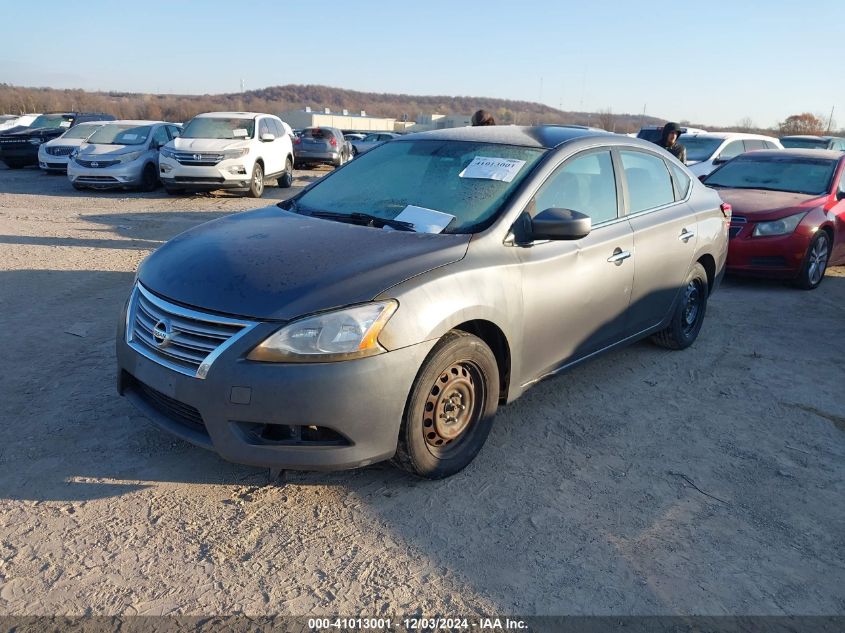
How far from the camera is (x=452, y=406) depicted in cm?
331

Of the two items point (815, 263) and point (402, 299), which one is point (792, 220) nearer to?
point (815, 263)

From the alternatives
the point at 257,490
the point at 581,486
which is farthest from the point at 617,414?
the point at 257,490

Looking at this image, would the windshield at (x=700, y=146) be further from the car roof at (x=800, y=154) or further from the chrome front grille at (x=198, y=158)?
the chrome front grille at (x=198, y=158)

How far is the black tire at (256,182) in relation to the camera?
44.3 ft

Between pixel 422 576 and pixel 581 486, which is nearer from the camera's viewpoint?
pixel 422 576

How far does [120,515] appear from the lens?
294 centimetres

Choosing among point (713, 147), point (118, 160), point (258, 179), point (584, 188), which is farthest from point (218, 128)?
point (584, 188)

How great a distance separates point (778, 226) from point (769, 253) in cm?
32

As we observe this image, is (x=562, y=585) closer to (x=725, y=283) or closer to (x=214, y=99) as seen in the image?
(x=725, y=283)

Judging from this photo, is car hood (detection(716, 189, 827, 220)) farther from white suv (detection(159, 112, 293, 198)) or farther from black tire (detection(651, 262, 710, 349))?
white suv (detection(159, 112, 293, 198))

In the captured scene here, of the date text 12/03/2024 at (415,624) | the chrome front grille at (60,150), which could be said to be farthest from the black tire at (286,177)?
the date text 12/03/2024 at (415,624)

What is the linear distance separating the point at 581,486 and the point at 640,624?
947 millimetres

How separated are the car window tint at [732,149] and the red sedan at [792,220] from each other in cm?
467

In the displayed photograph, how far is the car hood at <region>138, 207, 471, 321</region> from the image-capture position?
286 cm
